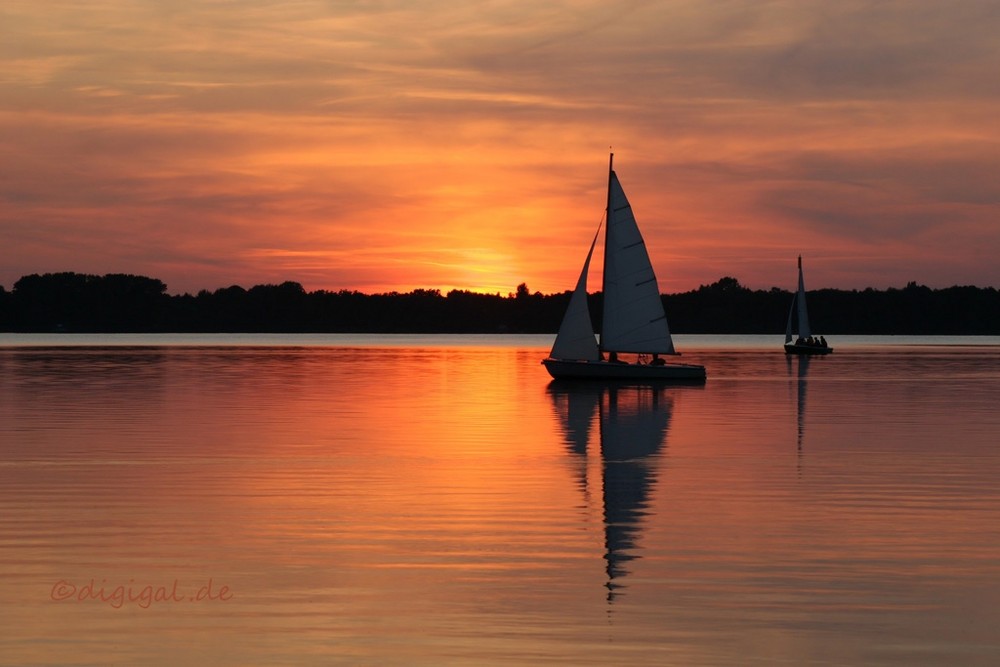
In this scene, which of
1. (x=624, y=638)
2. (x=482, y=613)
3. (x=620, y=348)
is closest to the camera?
(x=624, y=638)

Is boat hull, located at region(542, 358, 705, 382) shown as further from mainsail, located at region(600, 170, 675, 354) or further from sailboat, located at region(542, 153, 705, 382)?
mainsail, located at region(600, 170, 675, 354)

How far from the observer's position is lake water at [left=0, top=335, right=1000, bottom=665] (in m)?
16.1

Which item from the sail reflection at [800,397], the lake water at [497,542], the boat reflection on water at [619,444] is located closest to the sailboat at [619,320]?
the boat reflection on water at [619,444]

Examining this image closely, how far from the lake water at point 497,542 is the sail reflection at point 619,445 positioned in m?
0.14

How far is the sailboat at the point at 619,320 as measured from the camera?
270 feet

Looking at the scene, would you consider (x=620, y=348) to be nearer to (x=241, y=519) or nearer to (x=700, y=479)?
(x=700, y=479)

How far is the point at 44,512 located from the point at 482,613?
1230 centimetres

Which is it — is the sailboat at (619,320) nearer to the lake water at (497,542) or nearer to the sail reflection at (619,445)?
the sail reflection at (619,445)

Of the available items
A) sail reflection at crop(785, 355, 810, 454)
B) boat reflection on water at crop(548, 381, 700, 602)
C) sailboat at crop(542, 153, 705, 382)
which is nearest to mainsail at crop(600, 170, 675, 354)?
sailboat at crop(542, 153, 705, 382)

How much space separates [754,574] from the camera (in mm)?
20094

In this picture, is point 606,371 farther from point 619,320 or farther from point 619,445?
point 619,445

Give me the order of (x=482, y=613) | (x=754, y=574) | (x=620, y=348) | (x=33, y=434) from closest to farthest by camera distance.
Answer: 1. (x=482, y=613)
2. (x=754, y=574)
3. (x=33, y=434)
4. (x=620, y=348)

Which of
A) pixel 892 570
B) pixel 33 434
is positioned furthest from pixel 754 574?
pixel 33 434

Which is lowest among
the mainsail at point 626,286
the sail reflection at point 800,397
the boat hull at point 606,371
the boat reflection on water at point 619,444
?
the sail reflection at point 800,397
